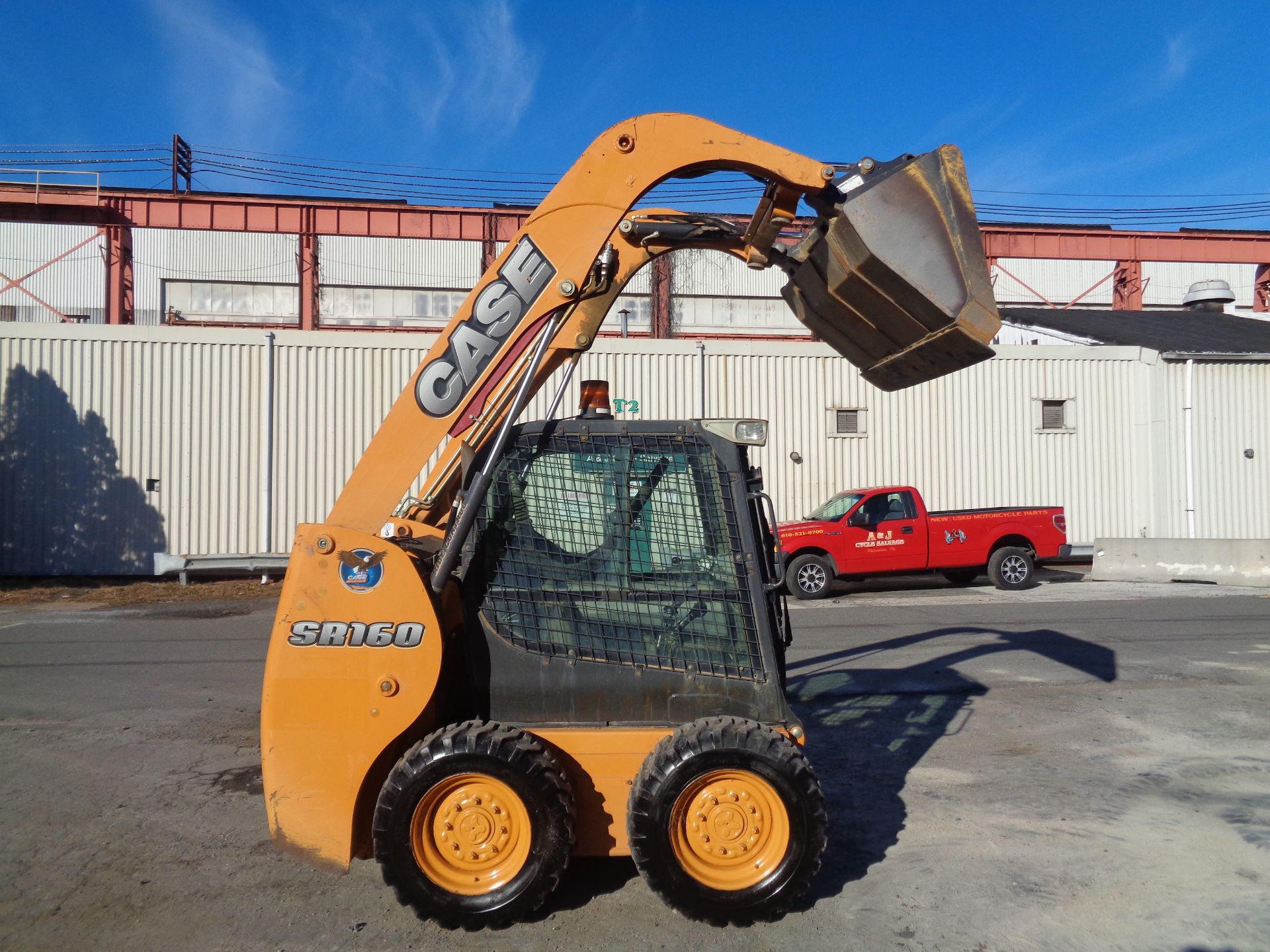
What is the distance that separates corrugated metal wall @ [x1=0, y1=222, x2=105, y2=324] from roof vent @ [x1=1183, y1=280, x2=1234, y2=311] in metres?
37.7

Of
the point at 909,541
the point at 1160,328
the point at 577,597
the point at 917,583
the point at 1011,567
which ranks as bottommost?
the point at 917,583

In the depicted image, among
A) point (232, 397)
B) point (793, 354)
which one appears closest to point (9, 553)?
point (232, 397)

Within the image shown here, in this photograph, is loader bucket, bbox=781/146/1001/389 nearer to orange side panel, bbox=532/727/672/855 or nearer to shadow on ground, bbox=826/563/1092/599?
orange side panel, bbox=532/727/672/855

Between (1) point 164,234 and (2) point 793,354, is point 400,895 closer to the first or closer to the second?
(2) point 793,354

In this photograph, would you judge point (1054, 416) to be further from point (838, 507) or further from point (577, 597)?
point (577, 597)

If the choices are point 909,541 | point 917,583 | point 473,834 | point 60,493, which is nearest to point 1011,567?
point 909,541

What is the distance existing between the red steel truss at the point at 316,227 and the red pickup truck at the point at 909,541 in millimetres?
15762

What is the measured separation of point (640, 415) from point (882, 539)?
5.78 metres

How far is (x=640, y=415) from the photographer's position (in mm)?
18859

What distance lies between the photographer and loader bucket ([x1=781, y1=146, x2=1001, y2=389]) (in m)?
4.00

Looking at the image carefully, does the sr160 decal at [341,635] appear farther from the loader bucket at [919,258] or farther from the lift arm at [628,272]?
the loader bucket at [919,258]

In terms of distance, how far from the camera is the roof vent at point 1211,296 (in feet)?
101

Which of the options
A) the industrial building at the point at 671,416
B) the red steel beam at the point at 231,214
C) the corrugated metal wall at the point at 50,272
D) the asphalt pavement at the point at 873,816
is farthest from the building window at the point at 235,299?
the asphalt pavement at the point at 873,816

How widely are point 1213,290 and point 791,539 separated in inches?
947
